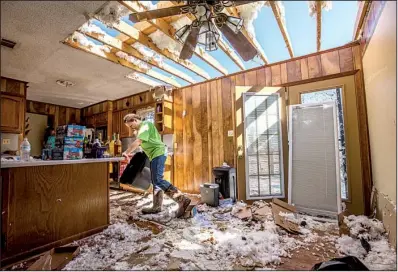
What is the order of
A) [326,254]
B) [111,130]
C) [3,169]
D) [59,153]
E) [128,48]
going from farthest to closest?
[111,130], [128,48], [59,153], [326,254], [3,169]

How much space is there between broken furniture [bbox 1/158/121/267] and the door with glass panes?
194 centimetres

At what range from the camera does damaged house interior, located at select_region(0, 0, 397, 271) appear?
1.46 m

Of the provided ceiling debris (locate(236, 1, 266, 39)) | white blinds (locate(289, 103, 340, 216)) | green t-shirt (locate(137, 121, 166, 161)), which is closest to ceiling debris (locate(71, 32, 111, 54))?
green t-shirt (locate(137, 121, 166, 161))

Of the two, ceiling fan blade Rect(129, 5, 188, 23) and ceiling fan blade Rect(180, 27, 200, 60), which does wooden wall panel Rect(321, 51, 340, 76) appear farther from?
ceiling fan blade Rect(129, 5, 188, 23)

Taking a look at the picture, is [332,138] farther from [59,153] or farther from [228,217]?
[59,153]

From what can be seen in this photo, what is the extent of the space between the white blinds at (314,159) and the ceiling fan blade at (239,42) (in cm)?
130

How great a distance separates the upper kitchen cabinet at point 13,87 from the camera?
10.5ft

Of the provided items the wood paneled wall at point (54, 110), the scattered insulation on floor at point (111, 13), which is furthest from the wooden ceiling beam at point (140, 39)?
the wood paneled wall at point (54, 110)

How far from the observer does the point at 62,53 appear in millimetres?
2537

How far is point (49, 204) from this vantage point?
1.67 m

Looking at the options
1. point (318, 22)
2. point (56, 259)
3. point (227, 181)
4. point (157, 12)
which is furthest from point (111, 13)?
point (227, 181)

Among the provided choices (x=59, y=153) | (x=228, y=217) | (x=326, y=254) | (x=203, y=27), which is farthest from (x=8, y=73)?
(x=326, y=254)

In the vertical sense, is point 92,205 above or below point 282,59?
below

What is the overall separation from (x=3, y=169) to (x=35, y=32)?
1518mm
